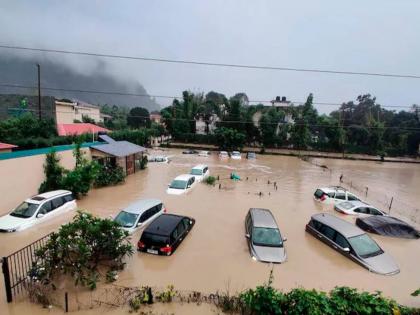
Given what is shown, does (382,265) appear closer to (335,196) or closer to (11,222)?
(335,196)

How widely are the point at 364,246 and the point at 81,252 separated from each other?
1010cm

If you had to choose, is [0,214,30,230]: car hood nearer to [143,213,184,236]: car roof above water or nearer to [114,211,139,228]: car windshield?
[114,211,139,228]: car windshield

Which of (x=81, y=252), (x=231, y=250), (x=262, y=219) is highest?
(x=81, y=252)

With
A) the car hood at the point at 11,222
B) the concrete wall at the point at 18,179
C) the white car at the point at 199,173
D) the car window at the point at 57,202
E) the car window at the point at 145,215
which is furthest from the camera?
the white car at the point at 199,173

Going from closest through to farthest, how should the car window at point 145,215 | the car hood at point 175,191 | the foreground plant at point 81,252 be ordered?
the foreground plant at point 81,252 → the car window at point 145,215 → the car hood at point 175,191

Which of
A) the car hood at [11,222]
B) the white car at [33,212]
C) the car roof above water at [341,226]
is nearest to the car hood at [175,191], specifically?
the white car at [33,212]

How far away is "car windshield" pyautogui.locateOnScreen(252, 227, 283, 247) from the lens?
33.6 feet

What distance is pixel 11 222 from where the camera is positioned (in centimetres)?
1105

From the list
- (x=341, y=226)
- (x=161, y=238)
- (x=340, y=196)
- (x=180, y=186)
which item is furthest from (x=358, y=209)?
(x=161, y=238)

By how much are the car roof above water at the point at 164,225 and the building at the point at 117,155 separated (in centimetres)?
1189

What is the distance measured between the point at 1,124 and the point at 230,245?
18515 millimetres

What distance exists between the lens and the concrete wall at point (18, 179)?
42.5 ft

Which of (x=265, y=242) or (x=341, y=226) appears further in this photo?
(x=341, y=226)

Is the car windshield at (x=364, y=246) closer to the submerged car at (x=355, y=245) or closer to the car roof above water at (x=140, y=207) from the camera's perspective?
the submerged car at (x=355, y=245)
